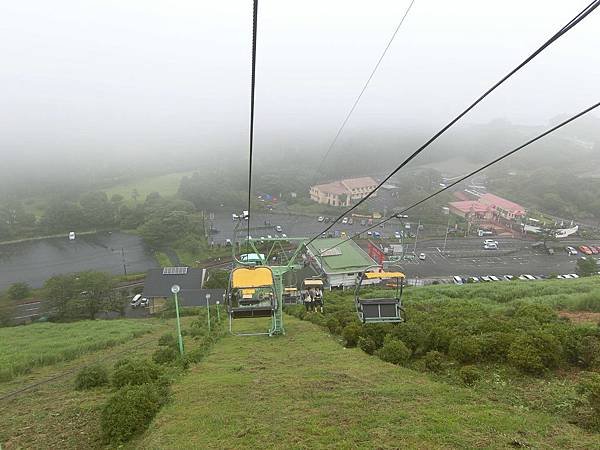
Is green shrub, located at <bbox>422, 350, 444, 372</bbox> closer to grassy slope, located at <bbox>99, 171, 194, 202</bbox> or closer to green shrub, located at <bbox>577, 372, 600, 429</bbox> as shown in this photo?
green shrub, located at <bbox>577, 372, 600, 429</bbox>

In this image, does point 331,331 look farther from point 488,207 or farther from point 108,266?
point 488,207

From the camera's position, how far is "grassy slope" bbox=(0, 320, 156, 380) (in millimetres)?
10469

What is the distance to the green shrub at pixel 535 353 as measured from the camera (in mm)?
6172

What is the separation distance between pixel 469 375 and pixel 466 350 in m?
0.80

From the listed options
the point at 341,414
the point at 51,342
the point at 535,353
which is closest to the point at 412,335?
the point at 535,353

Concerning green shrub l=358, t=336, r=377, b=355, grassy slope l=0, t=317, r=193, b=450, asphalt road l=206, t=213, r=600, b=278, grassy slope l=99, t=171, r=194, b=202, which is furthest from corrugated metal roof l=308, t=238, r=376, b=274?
grassy slope l=99, t=171, r=194, b=202

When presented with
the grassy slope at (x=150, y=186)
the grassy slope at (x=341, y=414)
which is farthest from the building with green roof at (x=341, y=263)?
the grassy slope at (x=150, y=186)

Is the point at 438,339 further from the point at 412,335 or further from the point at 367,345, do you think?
the point at 367,345

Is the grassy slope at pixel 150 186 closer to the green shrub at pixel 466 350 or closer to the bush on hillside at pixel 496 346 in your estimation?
the green shrub at pixel 466 350

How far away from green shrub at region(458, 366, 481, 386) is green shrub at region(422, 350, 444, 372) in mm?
567

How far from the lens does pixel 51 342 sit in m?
13.4

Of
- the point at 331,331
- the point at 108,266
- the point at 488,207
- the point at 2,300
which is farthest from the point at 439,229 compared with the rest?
the point at 2,300

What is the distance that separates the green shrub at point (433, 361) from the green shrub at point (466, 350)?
0.23 meters

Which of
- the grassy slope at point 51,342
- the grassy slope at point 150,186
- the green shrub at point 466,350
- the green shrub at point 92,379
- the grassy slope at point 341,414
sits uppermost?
the grassy slope at point 150,186
